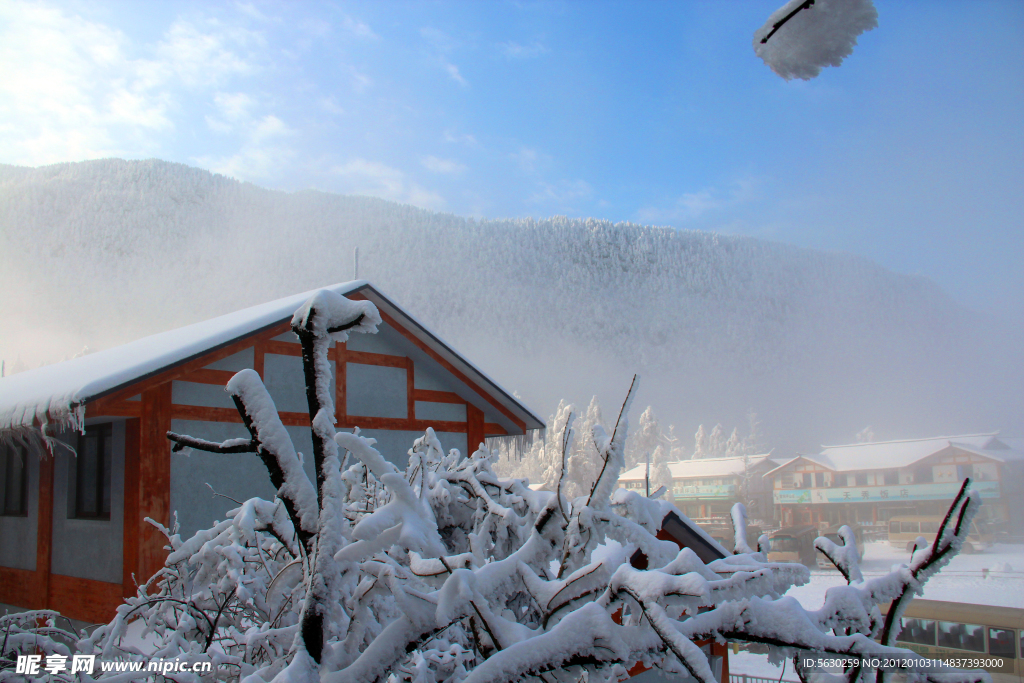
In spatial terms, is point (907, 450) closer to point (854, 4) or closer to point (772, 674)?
point (772, 674)

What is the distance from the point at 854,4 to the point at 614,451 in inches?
55.1

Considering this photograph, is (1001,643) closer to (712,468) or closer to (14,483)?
(14,483)

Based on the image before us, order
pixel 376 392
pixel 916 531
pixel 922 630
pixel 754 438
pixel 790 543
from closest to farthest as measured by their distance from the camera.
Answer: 1. pixel 376 392
2. pixel 922 630
3. pixel 790 543
4. pixel 916 531
5. pixel 754 438

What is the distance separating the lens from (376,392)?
10.4 metres

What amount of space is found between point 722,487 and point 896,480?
14.6 meters

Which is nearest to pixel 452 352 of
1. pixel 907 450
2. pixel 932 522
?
pixel 932 522

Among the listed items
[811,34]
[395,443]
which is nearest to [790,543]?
[395,443]

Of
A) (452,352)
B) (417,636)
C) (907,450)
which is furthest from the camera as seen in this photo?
(907,450)

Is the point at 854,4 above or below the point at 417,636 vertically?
above

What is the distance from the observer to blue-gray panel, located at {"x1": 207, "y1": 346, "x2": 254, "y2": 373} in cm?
881

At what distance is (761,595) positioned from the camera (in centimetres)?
123

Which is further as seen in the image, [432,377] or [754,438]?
[754,438]

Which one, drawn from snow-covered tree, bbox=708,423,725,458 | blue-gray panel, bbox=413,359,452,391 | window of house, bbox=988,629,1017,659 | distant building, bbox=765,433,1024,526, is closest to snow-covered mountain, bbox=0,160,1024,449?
snow-covered tree, bbox=708,423,725,458

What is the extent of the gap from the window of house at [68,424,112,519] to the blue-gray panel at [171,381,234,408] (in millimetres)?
1286
